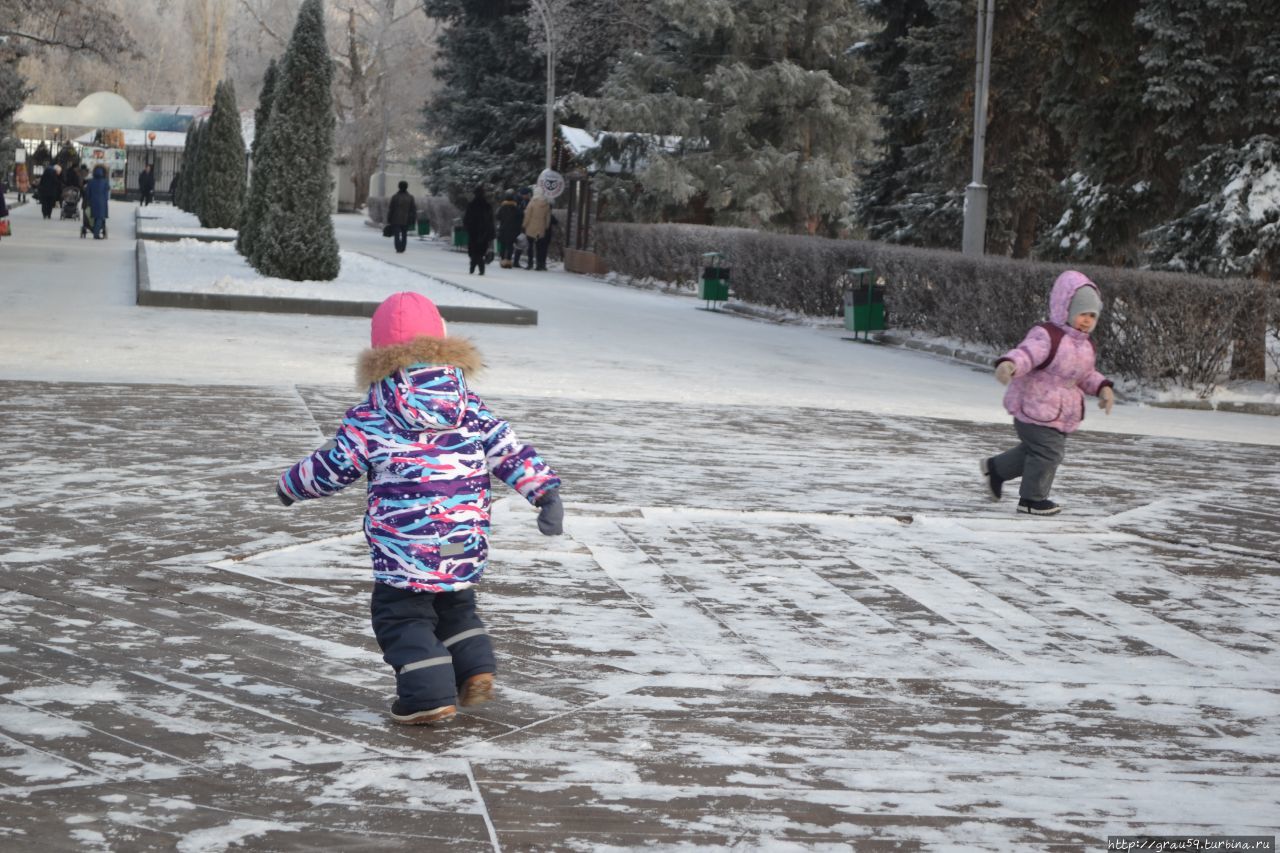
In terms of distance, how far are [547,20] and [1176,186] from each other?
94.2 ft

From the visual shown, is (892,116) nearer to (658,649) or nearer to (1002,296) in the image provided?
(1002,296)

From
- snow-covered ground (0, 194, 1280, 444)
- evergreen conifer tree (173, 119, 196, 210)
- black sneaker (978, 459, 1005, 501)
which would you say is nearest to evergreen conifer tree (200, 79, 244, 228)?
evergreen conifer tree (173, 119, 196, 210)

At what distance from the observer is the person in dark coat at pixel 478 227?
117 ft

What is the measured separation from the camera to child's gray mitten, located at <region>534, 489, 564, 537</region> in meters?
4.98

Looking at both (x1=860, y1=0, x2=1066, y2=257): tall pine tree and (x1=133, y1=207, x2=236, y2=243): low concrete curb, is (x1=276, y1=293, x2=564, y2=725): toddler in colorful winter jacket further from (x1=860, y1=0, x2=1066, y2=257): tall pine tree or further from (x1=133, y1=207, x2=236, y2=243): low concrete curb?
(x1=133, y1=207, x2=236, y2=243): low concrete curb

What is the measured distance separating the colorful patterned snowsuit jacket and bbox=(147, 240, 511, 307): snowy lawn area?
17716 millimetres

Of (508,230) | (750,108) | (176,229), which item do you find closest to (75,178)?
(176,229)

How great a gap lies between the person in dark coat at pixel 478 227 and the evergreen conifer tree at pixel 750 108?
24.3ft

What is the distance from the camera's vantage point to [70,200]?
5084cm

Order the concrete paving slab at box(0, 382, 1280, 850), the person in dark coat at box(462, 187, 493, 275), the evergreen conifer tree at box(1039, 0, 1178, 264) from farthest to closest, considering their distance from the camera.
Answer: the person in dark coat at box(462, 187, 493, 275), the evergreen conifer tree at box(1039, 0, 1178, 264), the concrete paving slab at box(0, 382, 1280, 850)

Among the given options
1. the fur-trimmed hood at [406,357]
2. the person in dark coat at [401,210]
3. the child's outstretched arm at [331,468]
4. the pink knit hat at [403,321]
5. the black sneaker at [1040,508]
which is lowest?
the black sneaker at [1040,508]

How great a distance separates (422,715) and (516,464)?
78 cm

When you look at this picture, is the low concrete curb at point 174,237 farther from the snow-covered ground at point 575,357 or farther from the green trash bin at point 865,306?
the green trash bin at point 865,306

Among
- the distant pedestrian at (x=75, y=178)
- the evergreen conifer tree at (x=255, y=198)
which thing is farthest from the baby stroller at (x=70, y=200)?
the evergreen conifer tree at (x=255, y=198)
